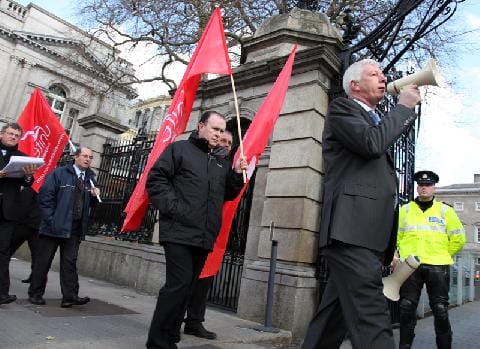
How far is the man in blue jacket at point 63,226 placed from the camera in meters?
4.82

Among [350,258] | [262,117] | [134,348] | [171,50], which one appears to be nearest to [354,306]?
[350,258]

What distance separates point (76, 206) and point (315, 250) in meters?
3.35

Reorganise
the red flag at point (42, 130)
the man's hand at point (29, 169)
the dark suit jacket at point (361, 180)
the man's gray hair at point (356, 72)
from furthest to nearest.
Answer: the red flag at point (42, 130) < the man's hand at point (29, 169) < the man's gray hair at point (356, 72) < the dark suit jacket at point (361, 180)

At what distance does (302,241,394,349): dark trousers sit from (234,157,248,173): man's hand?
1.41 m

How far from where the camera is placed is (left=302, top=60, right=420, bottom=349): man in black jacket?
2.10m

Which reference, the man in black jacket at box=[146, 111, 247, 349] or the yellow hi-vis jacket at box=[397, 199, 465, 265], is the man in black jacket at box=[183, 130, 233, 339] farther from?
the yellow hi-vis jacket at box=[397, 199, 465, 265]

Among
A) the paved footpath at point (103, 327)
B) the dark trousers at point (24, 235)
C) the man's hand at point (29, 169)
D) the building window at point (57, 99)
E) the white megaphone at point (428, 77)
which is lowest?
the paved footpath at point (103, 327)

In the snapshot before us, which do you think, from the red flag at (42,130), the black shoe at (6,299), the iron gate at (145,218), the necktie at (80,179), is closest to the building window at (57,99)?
the iron gate at (145,218)

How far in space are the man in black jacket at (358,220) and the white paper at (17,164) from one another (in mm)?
3435

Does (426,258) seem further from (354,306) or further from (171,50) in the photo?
(171,50)

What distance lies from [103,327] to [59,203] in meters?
1.84

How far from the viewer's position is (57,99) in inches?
1308

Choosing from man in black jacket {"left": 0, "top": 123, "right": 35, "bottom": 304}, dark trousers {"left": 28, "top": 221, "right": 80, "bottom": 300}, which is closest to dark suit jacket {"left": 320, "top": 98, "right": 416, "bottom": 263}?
man in black jacket {"left": 0, "top": 123, "right": 35, "bottom": 304}

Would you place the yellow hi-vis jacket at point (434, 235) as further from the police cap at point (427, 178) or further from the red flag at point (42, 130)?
the red flag at point (42, 130)
